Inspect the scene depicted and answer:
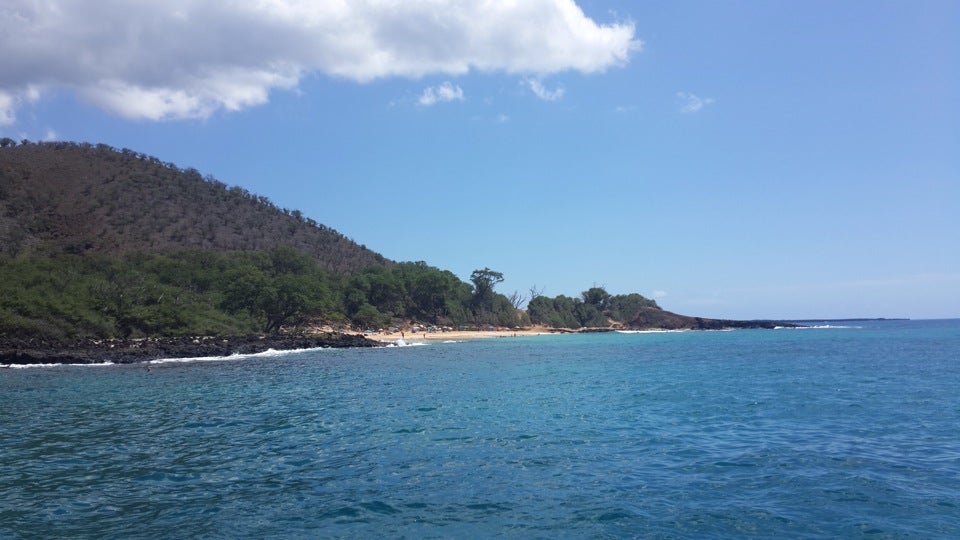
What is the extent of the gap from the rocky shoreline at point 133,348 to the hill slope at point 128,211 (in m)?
33.7

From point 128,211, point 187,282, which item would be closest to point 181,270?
point 187,282

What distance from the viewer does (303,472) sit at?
14711 mm

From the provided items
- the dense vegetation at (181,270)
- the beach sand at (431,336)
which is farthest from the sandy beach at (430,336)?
the dense vegetation at (181,270)

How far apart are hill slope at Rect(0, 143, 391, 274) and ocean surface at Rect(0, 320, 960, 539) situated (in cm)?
7056

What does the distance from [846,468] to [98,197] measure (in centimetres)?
11532

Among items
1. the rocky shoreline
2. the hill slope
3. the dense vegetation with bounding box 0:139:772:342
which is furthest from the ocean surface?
the hill slope

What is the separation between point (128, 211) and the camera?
347 feet

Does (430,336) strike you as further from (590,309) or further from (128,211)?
(590,309)

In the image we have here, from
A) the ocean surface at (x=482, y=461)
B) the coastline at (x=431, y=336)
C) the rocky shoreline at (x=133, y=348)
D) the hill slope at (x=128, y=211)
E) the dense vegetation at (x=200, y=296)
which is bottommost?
the ocean surface at (x=482, y=461)

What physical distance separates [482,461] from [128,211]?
108 meters

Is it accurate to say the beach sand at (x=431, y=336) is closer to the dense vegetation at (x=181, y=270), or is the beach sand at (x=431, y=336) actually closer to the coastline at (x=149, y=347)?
the dense vegetation at (x=181, y=270)

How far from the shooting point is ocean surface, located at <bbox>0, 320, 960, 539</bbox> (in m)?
11.3

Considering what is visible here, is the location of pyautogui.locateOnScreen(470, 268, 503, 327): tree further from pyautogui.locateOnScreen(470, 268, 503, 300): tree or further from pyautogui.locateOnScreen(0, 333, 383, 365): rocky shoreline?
pyautogui.locateOnScreen(0, 333, 383, 365): rocky shoreline

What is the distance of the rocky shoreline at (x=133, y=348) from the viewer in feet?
147
